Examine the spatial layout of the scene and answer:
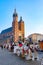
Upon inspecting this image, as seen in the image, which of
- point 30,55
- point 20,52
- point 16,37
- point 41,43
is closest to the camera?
point 30,55

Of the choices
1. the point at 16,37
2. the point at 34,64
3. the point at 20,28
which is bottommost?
the point at 34,64

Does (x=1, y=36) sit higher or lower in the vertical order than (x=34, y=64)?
higher

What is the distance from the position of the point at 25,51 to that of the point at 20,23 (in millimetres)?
86549

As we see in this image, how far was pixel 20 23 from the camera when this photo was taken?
98.4 meters

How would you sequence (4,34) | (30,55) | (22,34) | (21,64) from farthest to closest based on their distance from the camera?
(4,34), (22,34), (30,55), (21,64)

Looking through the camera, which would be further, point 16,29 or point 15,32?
point 16,29

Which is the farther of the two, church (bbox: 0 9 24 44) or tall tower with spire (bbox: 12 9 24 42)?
tall tower with spire (bbox: 12 9 24 42)

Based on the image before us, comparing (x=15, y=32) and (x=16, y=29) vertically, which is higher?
(x=16, y=29)

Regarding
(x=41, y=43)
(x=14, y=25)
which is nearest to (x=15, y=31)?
(x=14, y=25)

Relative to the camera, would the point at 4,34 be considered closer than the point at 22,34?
No

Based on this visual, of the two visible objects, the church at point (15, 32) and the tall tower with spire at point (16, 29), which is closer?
the church at point (15, 32)

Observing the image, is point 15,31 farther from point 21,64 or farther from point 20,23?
point 21,64

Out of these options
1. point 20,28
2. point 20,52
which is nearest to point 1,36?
point 20,28

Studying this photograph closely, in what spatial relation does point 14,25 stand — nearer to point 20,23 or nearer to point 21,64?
point 20,23
